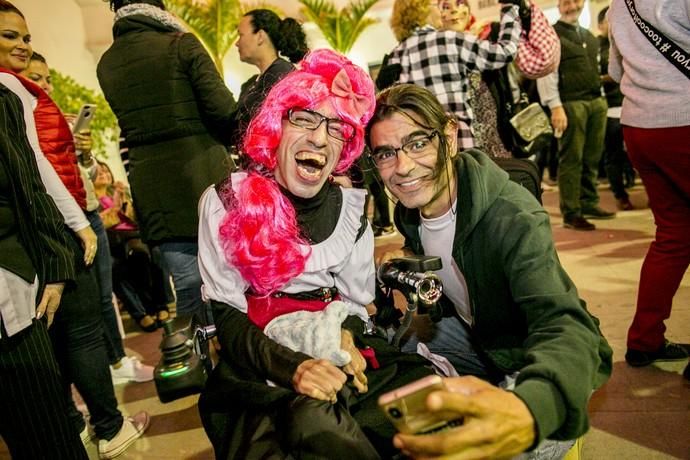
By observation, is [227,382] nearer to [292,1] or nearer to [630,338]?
[630,338]

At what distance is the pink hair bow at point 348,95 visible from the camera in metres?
1.53

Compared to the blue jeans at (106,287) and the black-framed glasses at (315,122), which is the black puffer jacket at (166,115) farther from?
the black-framed glasses at (315,122)

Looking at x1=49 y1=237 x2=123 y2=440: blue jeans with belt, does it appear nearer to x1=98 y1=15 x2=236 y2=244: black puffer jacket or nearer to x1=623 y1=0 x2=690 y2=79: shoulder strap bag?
x1=98 y1=15 x2=236 y2=244: black puffer jacket

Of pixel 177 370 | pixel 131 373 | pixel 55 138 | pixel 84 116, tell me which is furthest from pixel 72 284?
pixel 84 116

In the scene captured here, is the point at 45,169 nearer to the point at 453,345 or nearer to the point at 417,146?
the point at 417,146

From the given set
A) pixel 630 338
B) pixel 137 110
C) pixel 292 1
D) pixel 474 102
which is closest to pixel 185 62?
pixel 137 110

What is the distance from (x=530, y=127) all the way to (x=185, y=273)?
2.29m

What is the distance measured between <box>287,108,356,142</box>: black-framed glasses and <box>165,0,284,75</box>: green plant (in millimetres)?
7929

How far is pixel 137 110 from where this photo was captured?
7.50 ft

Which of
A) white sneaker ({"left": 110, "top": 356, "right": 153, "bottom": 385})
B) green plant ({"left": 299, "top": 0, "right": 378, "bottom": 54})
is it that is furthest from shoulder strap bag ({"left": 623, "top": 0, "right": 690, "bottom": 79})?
green plant ({"left": 299, "top": 0, "right": 378, "bottom": 54})

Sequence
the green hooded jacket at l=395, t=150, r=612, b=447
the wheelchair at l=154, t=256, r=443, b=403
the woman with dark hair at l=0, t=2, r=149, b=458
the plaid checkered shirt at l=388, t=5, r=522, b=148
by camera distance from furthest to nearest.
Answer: the plaid checkered shirt at l=388, t=5, r=522, b=148, the woman with dark hair at l=0, t=2, r=149, b=458, the wheelchair at l=154, t=256, r=443, b=403, the green hooded jacket at l=395, t=150, r=612, b=447

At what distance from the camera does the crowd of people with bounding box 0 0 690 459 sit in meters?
1.14

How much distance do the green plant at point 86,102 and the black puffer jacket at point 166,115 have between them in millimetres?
5231

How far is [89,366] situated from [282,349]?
1250mm
